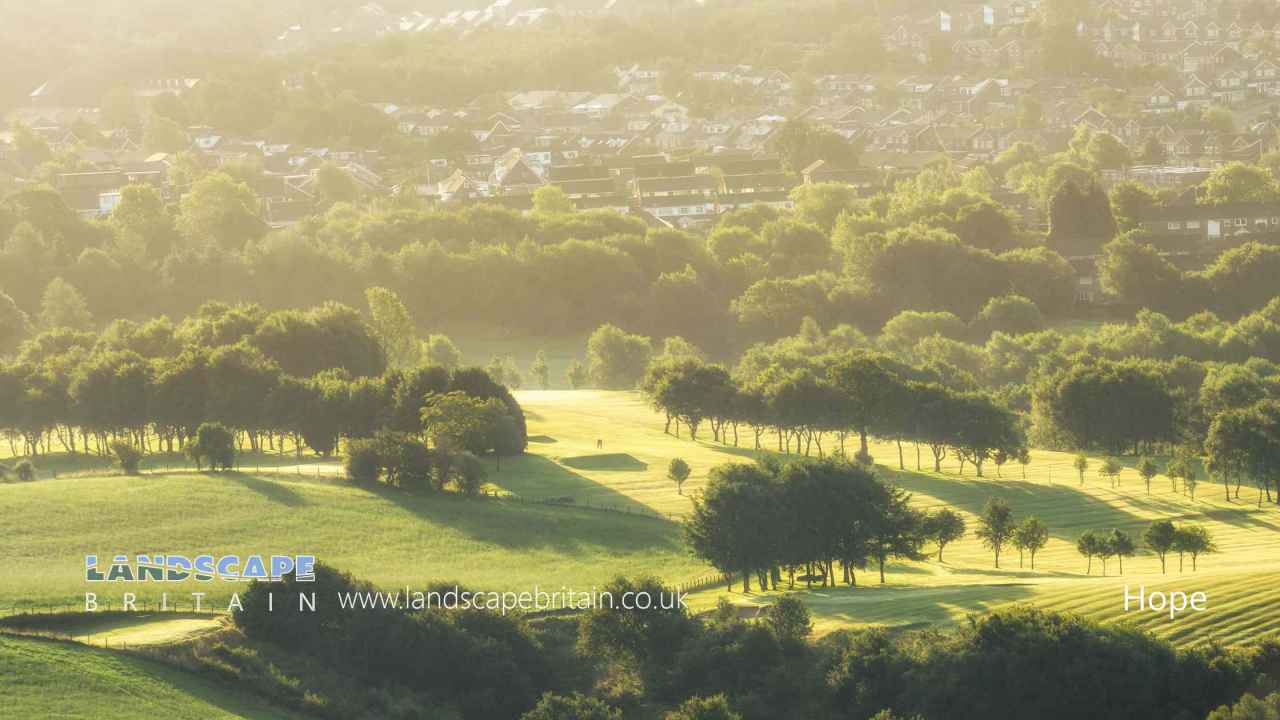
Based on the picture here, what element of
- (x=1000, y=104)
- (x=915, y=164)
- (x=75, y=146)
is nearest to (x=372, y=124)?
(x=75, y=146)

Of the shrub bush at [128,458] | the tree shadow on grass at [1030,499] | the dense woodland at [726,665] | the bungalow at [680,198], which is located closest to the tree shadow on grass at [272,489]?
the shrub bush at [128,458]

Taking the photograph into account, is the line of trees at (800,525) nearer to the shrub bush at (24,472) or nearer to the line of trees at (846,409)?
the line of trees at (846,409)

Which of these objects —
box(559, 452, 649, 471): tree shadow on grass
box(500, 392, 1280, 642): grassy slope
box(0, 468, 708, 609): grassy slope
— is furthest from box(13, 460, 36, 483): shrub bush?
box(559, 452, 649, 471): tree shadow on grass

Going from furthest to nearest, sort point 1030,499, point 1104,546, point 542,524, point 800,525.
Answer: point 1030,499
point 542,524
point 1104,546
point 800,525

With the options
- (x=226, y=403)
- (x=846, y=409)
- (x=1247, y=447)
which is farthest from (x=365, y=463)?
(x=1247, y=447)

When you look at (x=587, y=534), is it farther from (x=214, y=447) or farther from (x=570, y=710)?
(x=570, y=710)

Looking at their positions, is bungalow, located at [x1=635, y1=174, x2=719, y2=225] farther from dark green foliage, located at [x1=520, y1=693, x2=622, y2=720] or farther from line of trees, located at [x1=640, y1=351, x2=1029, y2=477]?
dark green foliage, located at [x1=520, y1=693, x2=622, y2=720]
